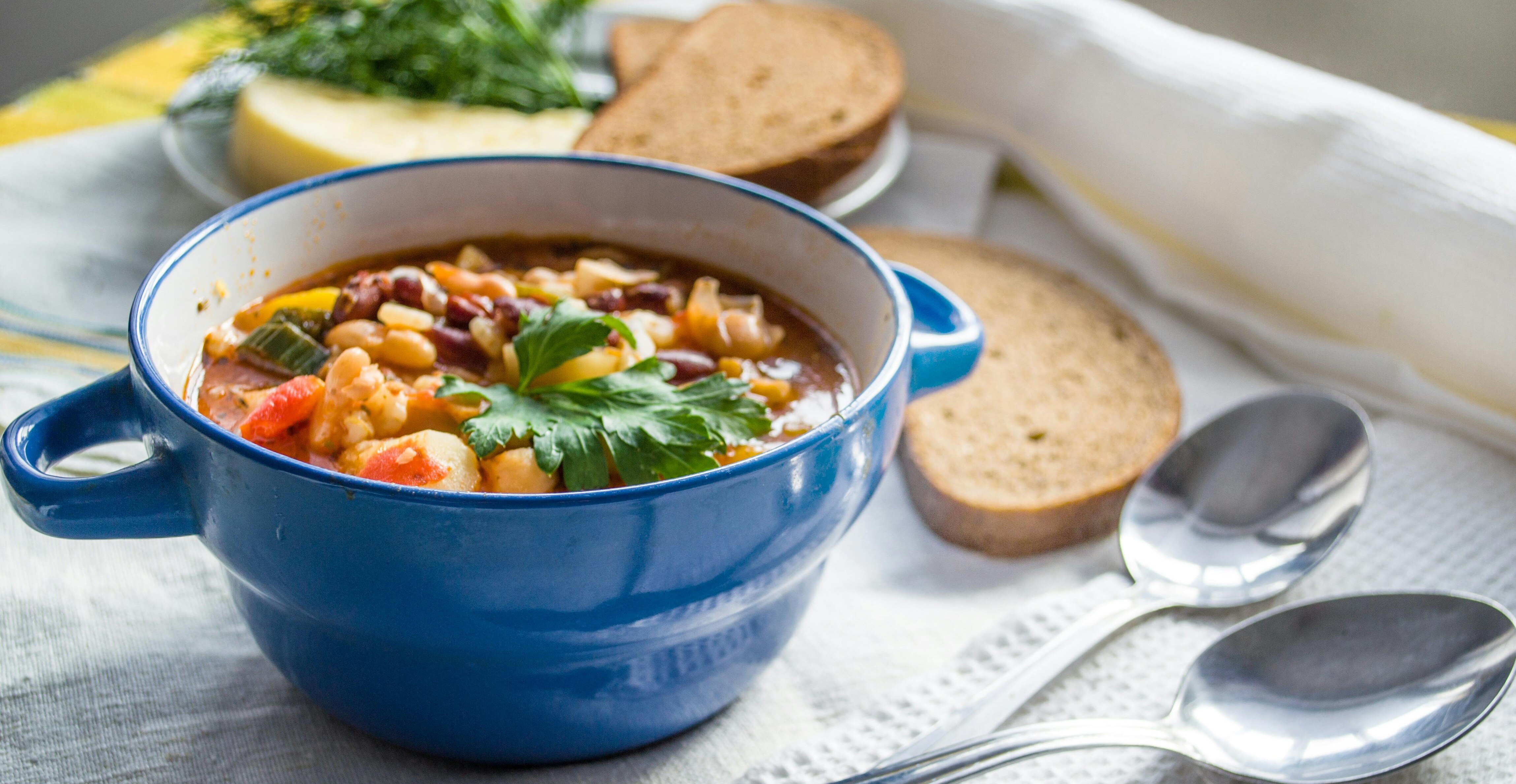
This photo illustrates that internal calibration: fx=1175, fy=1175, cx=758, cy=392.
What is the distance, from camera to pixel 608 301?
151 cm

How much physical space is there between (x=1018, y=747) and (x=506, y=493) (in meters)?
0.61

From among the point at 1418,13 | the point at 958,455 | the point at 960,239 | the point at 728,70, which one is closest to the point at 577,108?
the point at 728,70

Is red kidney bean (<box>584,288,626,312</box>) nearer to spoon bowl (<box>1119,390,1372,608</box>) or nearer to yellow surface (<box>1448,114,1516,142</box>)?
spoon bowl (<box>1119,390,1372,608</box>)

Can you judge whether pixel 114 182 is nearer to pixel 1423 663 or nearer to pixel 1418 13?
pixel 1423 663

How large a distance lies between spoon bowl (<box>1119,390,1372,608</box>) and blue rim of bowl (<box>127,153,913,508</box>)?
63 centimetres

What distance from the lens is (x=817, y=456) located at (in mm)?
1098

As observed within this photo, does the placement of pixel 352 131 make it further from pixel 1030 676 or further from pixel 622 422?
pixel 1030 676

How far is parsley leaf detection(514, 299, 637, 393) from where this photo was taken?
1297 millimetres

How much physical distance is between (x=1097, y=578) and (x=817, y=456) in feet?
2.38

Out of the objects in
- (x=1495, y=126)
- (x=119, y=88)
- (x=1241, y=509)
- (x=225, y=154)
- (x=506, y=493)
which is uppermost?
(x=506, y=493)

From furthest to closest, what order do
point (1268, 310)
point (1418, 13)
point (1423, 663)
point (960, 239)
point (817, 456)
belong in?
point (1418, 13)
point (960, 239)
point (1268, 310)
point (1423, 663)
point (817, 456)

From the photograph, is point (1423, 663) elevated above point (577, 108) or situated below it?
above

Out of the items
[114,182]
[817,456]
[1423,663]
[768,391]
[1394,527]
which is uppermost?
[817,456]

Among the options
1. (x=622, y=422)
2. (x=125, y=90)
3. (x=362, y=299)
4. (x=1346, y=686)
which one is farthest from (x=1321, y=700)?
(x=125, y=90)
